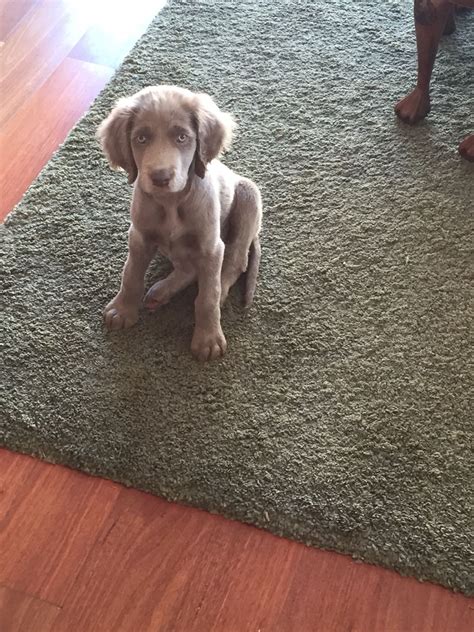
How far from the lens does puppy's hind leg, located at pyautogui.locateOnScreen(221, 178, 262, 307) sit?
193 centimetres

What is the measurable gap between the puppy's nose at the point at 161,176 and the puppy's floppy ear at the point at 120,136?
0.12 metres

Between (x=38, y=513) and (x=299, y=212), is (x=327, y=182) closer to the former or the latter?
(x=299, y=212)

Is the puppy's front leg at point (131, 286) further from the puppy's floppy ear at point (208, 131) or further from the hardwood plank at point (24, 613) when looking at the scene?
the hardwood plank at point (24, 613)

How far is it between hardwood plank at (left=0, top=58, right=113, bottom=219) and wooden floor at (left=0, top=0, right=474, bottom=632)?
98 cm

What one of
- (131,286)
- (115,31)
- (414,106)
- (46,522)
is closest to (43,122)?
(115,31)

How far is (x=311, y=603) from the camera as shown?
4.96ft

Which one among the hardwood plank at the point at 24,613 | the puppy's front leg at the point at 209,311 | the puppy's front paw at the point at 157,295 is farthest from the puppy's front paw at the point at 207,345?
the hardwood plank at the point at 24,613

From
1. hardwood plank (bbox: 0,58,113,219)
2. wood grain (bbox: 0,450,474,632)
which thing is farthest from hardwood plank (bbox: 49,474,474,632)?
hardwood plank (bbox: 0,58,113,219)

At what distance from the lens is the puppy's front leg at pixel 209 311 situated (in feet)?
5.99

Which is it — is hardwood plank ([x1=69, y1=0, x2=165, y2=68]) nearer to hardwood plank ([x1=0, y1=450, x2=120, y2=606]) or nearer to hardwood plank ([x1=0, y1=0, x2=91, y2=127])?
hardwood plank ([x1=0, y1=0, x2=91, y2=127])

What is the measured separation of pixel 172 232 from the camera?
1.77m

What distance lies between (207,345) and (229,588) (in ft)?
1.90

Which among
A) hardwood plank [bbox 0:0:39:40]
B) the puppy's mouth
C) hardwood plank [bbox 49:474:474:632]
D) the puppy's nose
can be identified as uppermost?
the puppy's nose

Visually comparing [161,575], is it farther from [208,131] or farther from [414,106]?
[414,106]
